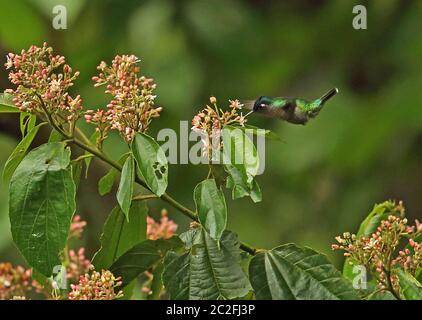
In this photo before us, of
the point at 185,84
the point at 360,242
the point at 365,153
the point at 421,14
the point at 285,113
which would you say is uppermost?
the point at 421,14

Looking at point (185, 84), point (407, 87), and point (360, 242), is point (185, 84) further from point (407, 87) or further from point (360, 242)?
point (360, 242)

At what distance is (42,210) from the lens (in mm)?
1211

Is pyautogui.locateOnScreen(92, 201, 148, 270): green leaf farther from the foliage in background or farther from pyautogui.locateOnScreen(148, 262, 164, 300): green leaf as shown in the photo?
the foliage in background

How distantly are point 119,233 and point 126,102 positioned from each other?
0.25m

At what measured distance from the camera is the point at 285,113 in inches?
62.2

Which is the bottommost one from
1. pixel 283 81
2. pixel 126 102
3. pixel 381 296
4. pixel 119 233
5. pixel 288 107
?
pixel 381 296

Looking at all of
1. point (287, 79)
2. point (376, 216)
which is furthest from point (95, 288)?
point (287, 79)

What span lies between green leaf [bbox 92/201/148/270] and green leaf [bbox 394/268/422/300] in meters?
0.36

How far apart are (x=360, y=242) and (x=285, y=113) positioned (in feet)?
1.25

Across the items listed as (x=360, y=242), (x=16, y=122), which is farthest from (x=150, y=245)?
(x=16, y=122)

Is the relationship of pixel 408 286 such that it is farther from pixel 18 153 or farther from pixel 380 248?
pixel 18 153

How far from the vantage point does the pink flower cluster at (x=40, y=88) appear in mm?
1202

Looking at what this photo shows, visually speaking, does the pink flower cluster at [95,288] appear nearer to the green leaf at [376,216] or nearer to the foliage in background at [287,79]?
the green leaf at [376,216]

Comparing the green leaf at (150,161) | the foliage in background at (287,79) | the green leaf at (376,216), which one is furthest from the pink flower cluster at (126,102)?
the foliage in background at (287,79)
